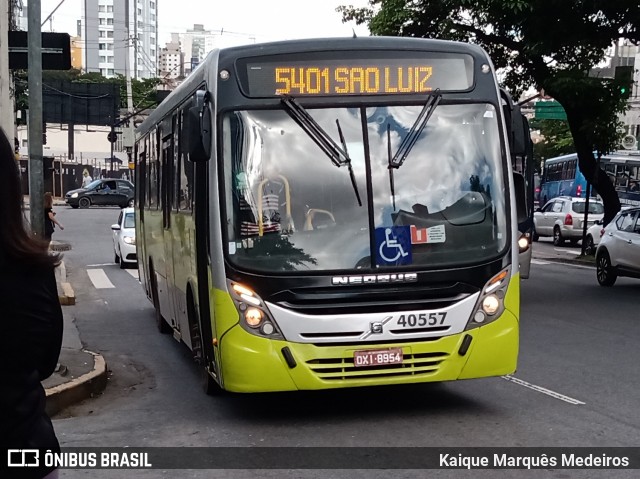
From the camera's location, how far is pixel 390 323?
7539 millimetres

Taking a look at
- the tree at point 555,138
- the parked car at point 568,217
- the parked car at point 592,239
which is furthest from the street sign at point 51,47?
the tree at point 555,138

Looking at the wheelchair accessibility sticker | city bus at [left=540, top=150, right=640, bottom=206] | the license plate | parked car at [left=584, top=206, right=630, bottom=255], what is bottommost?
parked car at [left=584, top=206, right=630, bottom=255]

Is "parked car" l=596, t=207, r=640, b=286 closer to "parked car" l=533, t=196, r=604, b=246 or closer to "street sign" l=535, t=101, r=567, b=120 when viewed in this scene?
"parked car" l=533, t=196, r=604, b=246

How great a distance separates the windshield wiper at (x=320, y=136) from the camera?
7742 mm

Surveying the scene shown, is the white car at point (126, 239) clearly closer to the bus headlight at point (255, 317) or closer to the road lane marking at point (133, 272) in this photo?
the road lane marking at point (133, 272)

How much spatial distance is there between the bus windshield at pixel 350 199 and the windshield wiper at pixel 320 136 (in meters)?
0.02

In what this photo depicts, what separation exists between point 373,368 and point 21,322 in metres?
5.04

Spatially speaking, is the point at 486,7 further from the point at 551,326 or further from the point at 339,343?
the point at 339,343

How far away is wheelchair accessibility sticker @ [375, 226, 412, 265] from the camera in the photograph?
7.66m

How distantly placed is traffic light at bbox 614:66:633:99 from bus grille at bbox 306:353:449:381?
47.6ft

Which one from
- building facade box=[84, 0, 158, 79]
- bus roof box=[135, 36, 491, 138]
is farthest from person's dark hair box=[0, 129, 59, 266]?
building facade box=[84, 0, 158, 79]

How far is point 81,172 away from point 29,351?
7913 cm

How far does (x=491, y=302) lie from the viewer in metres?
7.81

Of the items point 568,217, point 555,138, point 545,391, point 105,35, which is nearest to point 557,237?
point 568,217
